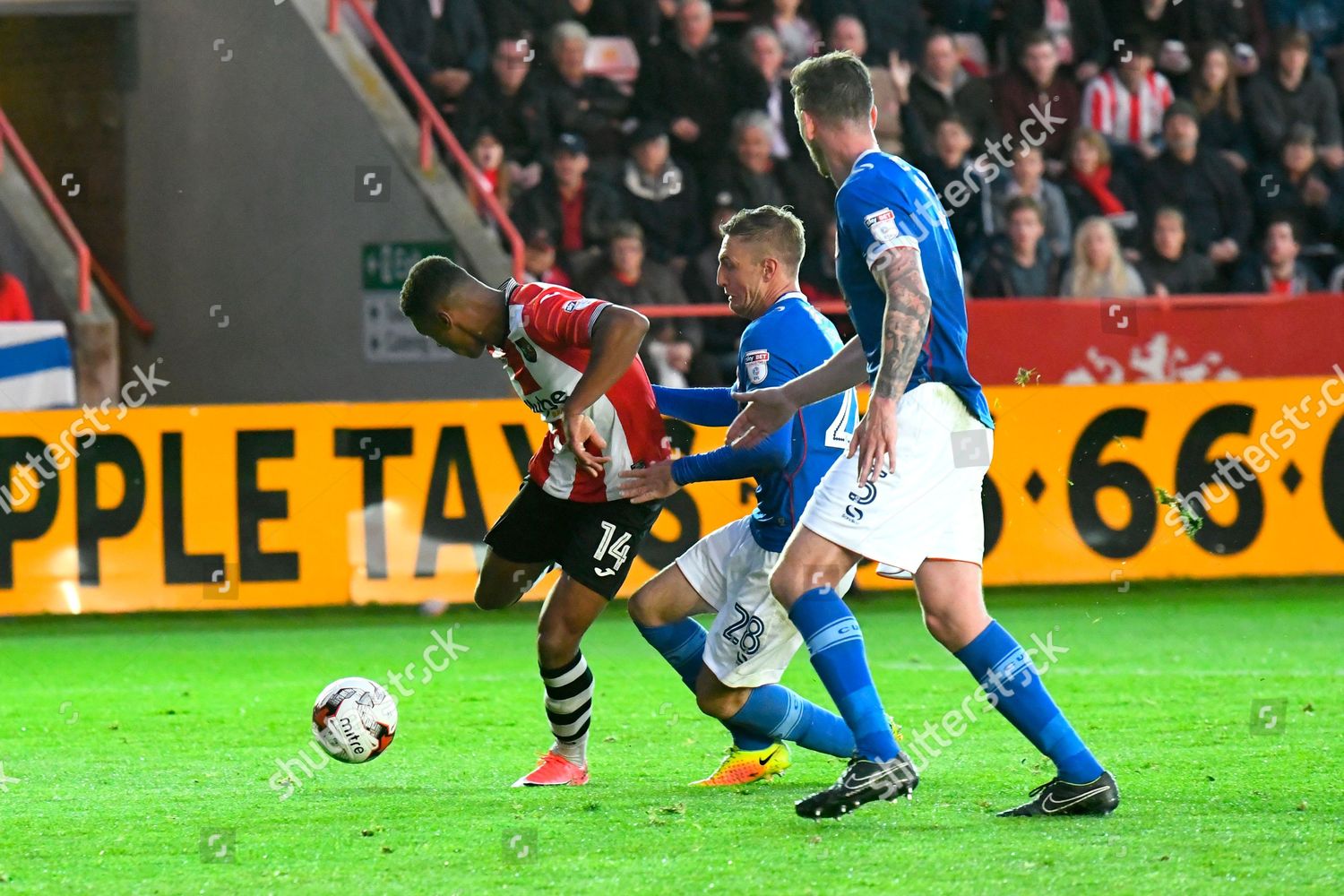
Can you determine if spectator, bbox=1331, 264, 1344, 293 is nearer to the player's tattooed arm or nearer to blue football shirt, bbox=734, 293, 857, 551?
blue football shirt, bbox=734, 293, 857, 551

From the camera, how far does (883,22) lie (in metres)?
14.7

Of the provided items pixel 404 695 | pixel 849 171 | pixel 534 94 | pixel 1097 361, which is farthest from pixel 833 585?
pixel 534 94

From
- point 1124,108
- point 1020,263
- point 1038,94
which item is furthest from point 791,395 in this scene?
point 1124,108

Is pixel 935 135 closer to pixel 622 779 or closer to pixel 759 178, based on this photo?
pixel 759 178

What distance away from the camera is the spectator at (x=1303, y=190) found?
14.7m

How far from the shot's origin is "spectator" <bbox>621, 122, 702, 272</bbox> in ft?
45.4

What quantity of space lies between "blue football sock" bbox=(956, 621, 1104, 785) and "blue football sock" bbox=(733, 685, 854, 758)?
3.02 ft

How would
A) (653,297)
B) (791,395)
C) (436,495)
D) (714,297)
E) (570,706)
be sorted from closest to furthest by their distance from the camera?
(791,395)
(570,706)
(436,495)
(653,297)
(714,297)

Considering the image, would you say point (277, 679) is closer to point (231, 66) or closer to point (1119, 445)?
point (1119, 445)

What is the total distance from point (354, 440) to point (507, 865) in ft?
22.3

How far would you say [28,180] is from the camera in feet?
50.6

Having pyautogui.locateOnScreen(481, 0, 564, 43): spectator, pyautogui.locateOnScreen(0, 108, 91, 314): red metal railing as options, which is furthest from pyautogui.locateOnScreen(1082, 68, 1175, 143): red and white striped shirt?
pyautogui.locateOnScreen(0, 108, 91, 314): red metal railing

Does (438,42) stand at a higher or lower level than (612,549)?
higher

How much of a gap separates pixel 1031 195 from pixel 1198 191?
1.51 metres
